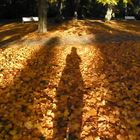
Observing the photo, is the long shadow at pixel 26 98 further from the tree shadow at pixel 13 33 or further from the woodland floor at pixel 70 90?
the tree shadow at pixel 13 33

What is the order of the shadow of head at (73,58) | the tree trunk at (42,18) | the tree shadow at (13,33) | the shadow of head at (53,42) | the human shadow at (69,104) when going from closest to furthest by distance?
1. the human shadow at (69,104)
2. the shadow of head at (73,58)
3. the shadow of head at (53,42)
4. the tree shadow at (13,33)
5. the tree trunk at (42,18)

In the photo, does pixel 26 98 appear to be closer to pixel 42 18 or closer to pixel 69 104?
pixel 69 104

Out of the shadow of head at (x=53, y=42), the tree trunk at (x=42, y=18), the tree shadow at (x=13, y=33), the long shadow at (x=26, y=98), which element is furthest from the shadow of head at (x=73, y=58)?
the tree trunk at (x=42, y=18)

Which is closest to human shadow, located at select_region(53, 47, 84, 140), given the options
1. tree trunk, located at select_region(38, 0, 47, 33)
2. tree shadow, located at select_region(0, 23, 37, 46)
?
tree shadow, located at select_region(0, 23, 37, 46)

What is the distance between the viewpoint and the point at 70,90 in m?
7.96

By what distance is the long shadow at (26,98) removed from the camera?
6.20m

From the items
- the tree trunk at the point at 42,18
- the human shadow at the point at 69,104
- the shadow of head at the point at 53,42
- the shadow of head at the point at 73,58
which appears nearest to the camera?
the human shadow at the point at 69,104

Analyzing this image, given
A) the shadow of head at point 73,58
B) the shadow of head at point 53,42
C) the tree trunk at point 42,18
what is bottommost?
the shadow of head at point 73,58

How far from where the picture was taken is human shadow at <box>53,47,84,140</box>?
6.14 metres

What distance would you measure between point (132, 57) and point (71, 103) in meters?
4.02

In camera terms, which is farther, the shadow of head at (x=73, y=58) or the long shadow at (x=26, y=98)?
the shadow of head at (x=73, y=58)

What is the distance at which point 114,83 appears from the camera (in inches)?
327

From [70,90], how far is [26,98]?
3.77 ft

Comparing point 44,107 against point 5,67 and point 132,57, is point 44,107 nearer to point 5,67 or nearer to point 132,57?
point 5,67
